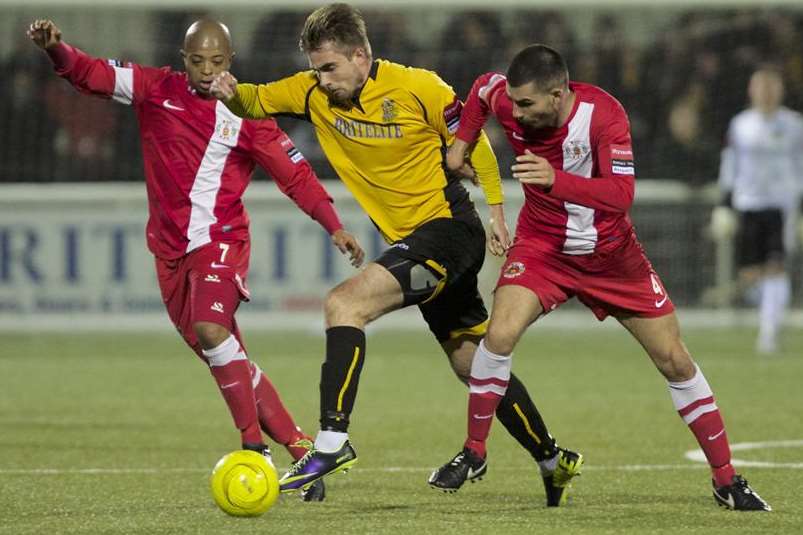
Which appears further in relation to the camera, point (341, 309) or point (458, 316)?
point (458, 316)

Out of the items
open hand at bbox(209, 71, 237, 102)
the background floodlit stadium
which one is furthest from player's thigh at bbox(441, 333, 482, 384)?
the background floodlit stadium

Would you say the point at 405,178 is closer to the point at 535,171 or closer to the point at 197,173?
the point at 535,171

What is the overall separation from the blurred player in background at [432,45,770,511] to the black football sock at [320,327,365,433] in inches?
18.1

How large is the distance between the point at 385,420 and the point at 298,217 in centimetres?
659

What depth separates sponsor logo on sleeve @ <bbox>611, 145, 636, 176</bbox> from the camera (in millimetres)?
6430

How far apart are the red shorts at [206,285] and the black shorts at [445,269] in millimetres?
839

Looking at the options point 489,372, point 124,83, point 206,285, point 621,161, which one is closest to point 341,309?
point 489,372

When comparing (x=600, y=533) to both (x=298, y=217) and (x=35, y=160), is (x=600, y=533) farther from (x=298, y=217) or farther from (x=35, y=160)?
(x=35, y=160)

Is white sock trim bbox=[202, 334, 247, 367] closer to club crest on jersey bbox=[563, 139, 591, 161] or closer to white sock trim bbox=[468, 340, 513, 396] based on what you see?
white sock trim bbox=[468, 340, 513, 396]

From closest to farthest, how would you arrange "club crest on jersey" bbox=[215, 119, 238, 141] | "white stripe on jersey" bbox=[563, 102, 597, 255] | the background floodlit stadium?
"white stripe on jersey" bbox=[563, 102, 597, 255] → "club crest on jersey" bbox=[215, 119, 238, 141] → the background floodlit stadium

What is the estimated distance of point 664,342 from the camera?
6629 millimetres

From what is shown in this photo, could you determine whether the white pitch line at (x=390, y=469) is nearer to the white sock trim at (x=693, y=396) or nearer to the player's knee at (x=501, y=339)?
the white sock trim at (x=693, y=396)

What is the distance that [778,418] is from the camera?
10023mm

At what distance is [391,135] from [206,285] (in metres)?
1.12
